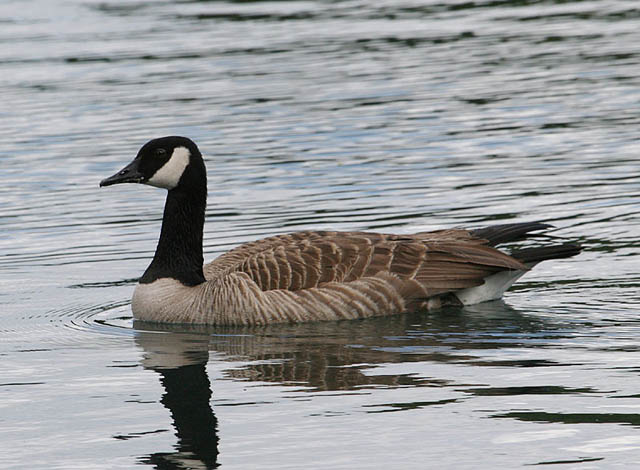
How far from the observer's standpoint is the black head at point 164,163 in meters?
14.4

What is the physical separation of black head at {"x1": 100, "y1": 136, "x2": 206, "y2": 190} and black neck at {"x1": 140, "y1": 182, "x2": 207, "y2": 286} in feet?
0.62

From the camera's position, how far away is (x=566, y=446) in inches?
361

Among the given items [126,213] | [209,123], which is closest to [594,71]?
[209,123]

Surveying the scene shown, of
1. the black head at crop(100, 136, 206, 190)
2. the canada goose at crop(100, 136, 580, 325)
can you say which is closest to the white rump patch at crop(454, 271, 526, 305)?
the canada goose at crop(100, 136, 580, 325)

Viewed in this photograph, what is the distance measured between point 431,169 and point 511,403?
10743 mm

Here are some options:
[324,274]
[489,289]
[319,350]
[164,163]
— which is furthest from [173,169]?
[489,289]

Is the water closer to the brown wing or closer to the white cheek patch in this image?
the brown wing

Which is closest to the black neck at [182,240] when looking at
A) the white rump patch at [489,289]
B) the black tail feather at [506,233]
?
the white rump patch at [489,289]

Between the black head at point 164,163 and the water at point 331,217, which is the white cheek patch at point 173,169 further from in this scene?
the water at point 331,217

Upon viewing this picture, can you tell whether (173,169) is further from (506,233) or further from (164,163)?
(506,233)

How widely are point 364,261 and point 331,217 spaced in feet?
13.8

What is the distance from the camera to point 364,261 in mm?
13812

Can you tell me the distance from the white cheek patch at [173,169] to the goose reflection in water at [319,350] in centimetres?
151

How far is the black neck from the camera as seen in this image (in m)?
14.4
